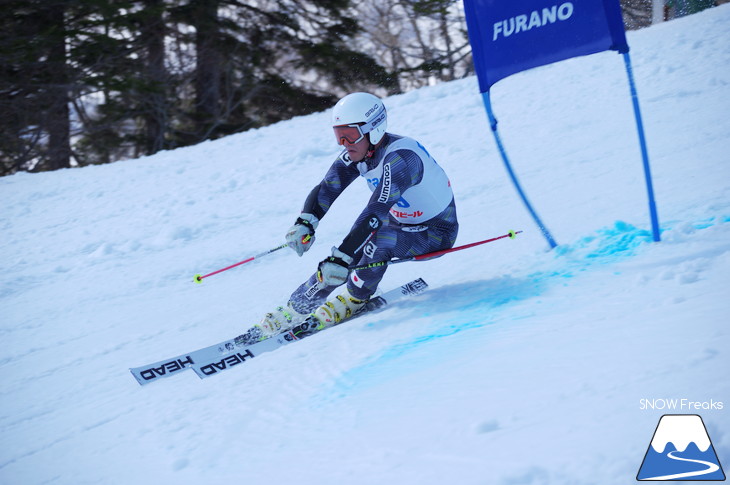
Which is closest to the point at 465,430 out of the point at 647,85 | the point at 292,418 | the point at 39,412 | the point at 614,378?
the point at 614,378

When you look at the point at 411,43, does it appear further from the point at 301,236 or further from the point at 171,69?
the point at 301,236

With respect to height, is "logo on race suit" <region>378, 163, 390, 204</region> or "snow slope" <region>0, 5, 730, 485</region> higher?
"logo on race suit" <region>378, 163, 390, 204</region>

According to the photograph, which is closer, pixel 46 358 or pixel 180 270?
pixel 46 358

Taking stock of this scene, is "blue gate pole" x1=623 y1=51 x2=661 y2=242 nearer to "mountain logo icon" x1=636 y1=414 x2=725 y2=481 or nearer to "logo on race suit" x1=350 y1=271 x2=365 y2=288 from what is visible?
"logo on race suit" x1=350 y1=271 x2=365 y2=288

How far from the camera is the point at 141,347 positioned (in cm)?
409

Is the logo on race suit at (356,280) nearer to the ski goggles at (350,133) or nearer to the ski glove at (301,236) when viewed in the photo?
the ski glove at (301,236)

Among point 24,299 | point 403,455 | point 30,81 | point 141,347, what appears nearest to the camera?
point 403,455

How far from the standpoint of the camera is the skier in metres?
3.58

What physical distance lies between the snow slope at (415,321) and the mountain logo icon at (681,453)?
0.03 m

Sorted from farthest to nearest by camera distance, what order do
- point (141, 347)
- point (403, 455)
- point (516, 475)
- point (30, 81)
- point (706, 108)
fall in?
point (30, 81) < point (706, 108) < point (141, 347) < point (403, 455) < point (516, 475)

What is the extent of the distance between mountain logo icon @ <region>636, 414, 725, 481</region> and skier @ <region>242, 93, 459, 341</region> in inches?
79.2

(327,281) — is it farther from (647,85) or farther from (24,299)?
(647,85)

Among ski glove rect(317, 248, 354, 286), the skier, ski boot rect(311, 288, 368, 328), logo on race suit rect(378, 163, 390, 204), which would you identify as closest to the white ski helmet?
the skier

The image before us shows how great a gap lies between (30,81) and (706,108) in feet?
40.3
